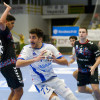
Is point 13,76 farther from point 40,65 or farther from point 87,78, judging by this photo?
point 87,78

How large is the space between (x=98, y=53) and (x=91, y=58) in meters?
0.24

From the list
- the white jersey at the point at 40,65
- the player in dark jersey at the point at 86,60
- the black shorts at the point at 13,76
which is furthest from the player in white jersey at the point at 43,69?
the player in dark jersey at the point at 86,60

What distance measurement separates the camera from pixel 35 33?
3443mm

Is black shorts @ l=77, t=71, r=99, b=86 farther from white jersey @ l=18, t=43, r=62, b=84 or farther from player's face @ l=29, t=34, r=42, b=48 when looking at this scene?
player's face @ l=29, t=34, r=42, b=48

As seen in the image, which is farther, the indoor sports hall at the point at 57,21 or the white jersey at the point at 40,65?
the indoor sports hall at the point at 57,21

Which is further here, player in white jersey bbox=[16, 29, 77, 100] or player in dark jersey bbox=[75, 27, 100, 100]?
player in dark jersey bbox=[75, 27, 100, 100]

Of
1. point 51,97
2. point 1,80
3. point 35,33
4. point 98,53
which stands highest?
point 35,33

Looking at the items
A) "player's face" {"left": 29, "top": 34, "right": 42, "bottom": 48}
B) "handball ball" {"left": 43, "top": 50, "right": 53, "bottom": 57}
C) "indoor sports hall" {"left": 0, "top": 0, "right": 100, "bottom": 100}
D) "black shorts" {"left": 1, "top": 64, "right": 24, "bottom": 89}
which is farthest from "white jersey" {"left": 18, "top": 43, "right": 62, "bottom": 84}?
"indoor sports hall" {"left": 0, "top": 0, "right": 100, "bottom": 100}

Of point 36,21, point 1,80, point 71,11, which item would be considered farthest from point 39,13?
point 1,80

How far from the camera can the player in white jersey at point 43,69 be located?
11.3ft

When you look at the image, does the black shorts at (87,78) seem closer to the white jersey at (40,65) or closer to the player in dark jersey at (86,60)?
the player in dark jersey at (86,60)

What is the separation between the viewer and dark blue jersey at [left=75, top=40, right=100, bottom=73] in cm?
457

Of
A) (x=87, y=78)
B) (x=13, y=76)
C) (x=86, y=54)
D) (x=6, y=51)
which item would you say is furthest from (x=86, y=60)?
(x=6, y=51)

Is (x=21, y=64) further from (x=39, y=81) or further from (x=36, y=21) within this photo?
(x=36, y=21)
